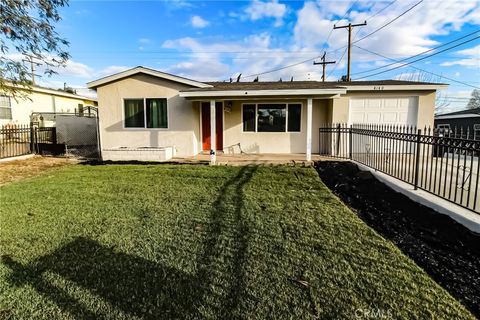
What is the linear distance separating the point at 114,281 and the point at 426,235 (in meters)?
4.40

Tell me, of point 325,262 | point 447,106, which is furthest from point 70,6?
point 447,106

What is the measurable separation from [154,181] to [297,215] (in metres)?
4.41

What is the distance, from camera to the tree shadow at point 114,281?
2633 millimetres

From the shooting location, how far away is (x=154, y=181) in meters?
7.87

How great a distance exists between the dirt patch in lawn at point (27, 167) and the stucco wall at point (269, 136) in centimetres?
655

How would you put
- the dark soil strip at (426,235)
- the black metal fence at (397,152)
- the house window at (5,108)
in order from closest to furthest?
1. the dark soil strip at (426,235)
2. the black metal fence at (397,152)
3. the house window at (5,108)

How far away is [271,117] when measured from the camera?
39.9 ft

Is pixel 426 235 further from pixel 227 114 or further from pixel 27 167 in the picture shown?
pixel 27 167

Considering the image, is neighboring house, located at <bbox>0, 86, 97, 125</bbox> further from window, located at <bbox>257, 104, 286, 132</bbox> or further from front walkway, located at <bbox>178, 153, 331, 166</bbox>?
window, located at <bbox>257, 104, 286, 132</bbox>

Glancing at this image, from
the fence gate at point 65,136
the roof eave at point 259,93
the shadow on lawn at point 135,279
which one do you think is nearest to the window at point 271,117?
the roof eave at point 259,93

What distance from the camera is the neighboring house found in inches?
615

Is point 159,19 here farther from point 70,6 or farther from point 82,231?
point 82,231

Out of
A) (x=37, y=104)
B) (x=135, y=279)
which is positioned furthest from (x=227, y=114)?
(x=37, y=104)

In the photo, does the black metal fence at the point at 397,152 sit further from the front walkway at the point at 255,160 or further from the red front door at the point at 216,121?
the red front door at the point at 216,121
